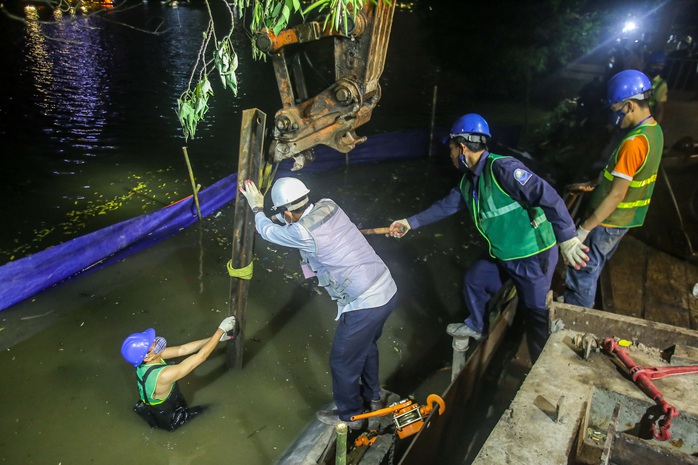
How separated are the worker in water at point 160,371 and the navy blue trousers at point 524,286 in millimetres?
2313

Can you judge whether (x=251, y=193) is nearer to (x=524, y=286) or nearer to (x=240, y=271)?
(x=240, y=271)

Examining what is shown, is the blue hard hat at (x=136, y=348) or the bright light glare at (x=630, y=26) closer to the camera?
the blue hard hat at (x=136, y=348)

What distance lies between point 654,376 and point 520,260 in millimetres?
1255

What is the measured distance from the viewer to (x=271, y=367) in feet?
15.2

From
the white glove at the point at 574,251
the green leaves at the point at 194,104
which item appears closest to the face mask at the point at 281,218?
the green leaves at the point at 194,104

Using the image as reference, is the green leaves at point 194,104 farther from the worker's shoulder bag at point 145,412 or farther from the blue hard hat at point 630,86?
the blue hard hat at point 630,86

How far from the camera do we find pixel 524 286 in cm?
379

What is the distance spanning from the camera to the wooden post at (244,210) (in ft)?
10.7

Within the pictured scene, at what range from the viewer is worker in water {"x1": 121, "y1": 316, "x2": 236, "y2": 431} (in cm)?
332

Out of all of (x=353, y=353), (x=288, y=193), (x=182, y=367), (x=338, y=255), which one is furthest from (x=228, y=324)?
(x=288, y=193)

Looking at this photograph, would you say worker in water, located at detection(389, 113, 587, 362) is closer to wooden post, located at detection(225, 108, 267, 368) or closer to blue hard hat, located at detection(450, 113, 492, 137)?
blue hard hat, located at detection(450, 113, 492, 137)

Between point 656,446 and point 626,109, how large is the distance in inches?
106

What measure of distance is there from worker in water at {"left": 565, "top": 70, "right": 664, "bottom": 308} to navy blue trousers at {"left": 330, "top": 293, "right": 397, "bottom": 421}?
2.00 metres

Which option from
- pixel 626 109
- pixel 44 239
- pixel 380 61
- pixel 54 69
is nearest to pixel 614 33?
pixel 626 109
